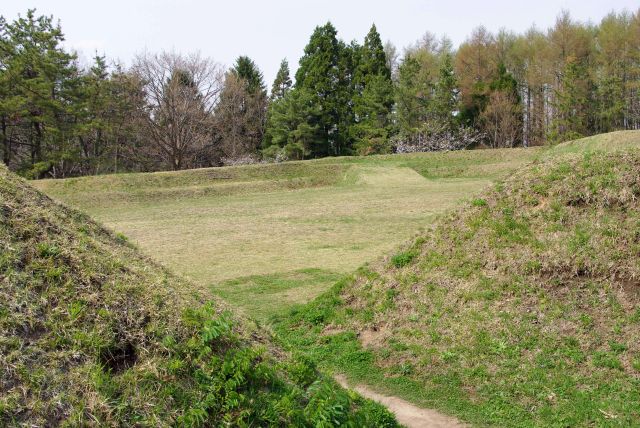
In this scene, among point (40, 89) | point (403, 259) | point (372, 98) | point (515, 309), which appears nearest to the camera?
point (515, 309)

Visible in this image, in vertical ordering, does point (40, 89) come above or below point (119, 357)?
above

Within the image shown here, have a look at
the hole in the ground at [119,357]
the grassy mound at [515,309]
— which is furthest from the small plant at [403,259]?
the hole in the ground at [119,357]

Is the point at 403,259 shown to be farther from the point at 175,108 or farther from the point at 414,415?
the point at 175,108

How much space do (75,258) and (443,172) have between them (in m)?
28.0

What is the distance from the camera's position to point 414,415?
4.41m

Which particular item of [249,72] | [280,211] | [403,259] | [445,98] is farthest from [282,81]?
[403,259]

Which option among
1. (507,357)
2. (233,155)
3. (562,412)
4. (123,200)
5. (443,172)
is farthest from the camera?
(233,155)

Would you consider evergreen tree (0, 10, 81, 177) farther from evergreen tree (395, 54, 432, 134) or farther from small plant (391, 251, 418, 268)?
small plant (391, 251, 418, 268)

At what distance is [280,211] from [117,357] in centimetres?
1632

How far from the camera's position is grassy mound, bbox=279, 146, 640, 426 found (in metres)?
4.46

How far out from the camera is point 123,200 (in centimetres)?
2428

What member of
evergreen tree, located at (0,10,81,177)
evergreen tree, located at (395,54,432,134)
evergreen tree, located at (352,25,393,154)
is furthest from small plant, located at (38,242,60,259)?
evergreen tree, located at (352,25,393,154)

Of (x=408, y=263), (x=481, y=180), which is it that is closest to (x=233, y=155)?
(x=481, y=180)

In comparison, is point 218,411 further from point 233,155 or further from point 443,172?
point 233,155
